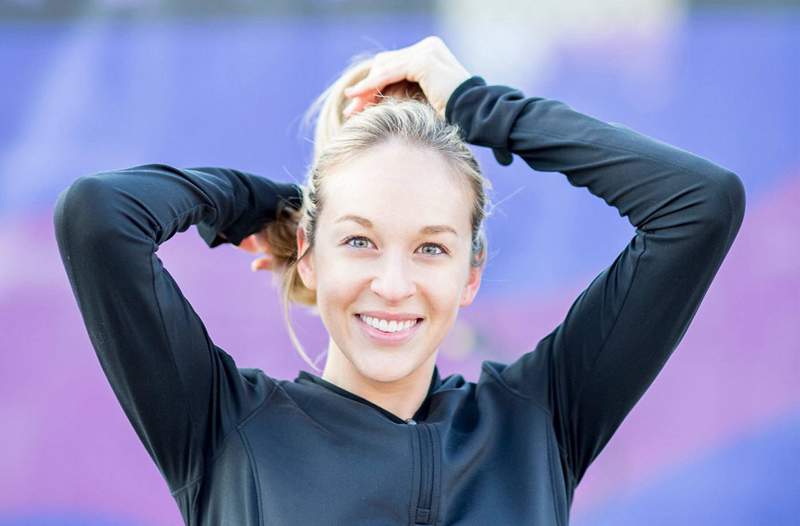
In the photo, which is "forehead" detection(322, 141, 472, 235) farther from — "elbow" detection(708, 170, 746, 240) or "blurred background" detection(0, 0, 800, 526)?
"blurred background" detection(0, 0, 800, 526)

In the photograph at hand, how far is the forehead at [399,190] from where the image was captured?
143 centimetres

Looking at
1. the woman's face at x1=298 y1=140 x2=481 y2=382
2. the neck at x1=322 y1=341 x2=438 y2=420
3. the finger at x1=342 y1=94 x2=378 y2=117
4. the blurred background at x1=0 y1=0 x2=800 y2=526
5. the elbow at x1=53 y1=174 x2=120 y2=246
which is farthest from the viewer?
the blurred background at x1=0 y1=0 x2=800 y2=526

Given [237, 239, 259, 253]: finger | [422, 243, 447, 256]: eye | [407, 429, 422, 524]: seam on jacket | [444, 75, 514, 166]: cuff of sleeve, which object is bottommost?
[407, 429, 422, 524]: seam on jacket

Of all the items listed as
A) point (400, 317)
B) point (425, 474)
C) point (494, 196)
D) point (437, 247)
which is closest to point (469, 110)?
point (437, 247)

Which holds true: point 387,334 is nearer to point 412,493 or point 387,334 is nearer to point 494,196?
point 412,493

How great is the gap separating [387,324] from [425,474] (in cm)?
19

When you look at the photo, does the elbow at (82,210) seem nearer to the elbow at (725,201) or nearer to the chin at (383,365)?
the chin at (383,365)

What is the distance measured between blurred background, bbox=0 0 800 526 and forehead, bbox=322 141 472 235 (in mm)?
1016

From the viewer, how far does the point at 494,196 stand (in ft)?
8.28

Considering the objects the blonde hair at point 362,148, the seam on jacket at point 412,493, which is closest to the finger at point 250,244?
the blonde hair at point 362,148

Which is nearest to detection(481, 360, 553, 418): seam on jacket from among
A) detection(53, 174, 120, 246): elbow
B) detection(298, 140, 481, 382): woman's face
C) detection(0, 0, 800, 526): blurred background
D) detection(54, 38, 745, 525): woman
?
detection(54, 38, 745, 525): woman

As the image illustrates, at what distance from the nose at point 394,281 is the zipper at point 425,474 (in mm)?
177

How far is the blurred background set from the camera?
2.50m

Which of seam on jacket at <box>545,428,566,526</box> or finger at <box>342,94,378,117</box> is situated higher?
finger at <box>342,94,378,117</box>
